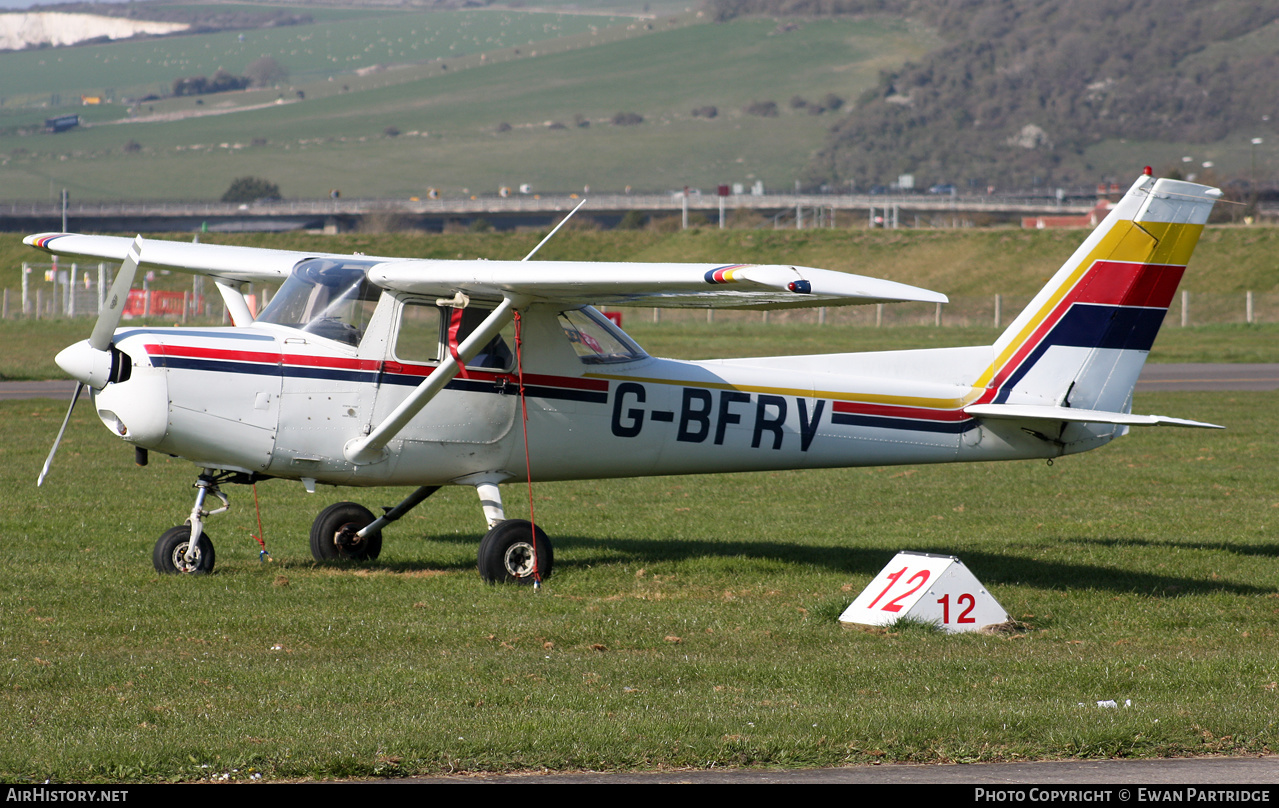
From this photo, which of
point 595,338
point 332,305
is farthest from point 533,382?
point 332,305

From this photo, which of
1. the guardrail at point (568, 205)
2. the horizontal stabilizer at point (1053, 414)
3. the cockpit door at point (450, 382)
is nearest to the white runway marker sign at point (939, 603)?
the horizontal stabilizer at point (1053, 414)

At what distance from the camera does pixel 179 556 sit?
1057 cm

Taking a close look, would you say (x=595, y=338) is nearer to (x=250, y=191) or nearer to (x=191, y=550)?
(x=191, y=550)

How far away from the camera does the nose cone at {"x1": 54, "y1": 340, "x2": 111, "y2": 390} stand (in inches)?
376

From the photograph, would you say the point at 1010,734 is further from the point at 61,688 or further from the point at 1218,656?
the point at 61,688

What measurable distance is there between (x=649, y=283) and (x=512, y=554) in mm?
2711

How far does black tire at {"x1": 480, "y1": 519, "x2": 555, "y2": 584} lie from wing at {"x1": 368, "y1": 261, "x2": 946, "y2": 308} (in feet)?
6.01

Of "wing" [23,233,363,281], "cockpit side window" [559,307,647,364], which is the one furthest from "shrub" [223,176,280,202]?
"cockpit side window" [559,307,647,364]

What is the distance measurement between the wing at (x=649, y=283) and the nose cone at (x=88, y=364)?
1981mm

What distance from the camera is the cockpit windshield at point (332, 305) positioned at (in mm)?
10359

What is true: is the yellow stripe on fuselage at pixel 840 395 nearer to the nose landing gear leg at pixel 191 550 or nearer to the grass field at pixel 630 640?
the grass field at pixel 630 640

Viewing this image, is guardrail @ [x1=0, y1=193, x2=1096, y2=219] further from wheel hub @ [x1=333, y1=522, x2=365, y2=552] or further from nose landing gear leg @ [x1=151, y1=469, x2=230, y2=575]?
nose landing gear leg @ [x1=151, y1=469, x2=230, y2=575]

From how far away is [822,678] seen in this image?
775cm
